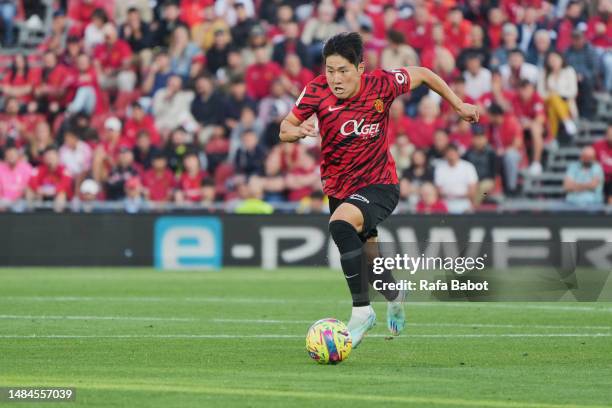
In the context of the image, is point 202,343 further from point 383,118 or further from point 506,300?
point 506,300

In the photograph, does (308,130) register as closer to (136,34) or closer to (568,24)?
(568,24)

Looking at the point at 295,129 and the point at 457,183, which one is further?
the point at 457,183

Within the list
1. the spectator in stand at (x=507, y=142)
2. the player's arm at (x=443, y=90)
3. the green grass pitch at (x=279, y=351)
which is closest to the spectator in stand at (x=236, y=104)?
the spectator in stand at (x=507, y=142)

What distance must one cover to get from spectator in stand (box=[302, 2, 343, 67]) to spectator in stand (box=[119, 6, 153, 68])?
2988mm

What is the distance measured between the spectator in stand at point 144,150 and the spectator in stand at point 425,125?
4.21m

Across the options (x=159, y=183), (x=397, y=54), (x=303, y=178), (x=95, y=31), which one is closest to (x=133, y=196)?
(x=159, y=183)

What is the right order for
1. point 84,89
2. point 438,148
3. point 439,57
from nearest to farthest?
point 438,148
point 439,57
point 84,89

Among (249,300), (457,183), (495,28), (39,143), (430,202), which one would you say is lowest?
(249,300)

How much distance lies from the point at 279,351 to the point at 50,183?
1328 centimetres

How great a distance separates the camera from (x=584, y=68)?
2353cm

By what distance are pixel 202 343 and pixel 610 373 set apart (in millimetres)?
3293

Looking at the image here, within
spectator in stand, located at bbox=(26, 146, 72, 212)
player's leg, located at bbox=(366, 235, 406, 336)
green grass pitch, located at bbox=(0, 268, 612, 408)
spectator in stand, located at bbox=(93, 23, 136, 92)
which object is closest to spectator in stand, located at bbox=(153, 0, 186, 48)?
spectator in stand, located at bbox=(93, 23, 136, 92)

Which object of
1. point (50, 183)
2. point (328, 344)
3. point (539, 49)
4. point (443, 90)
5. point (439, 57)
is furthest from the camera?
point (539, 49)

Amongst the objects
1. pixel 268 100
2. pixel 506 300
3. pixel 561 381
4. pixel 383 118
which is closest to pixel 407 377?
pixel 561 381
